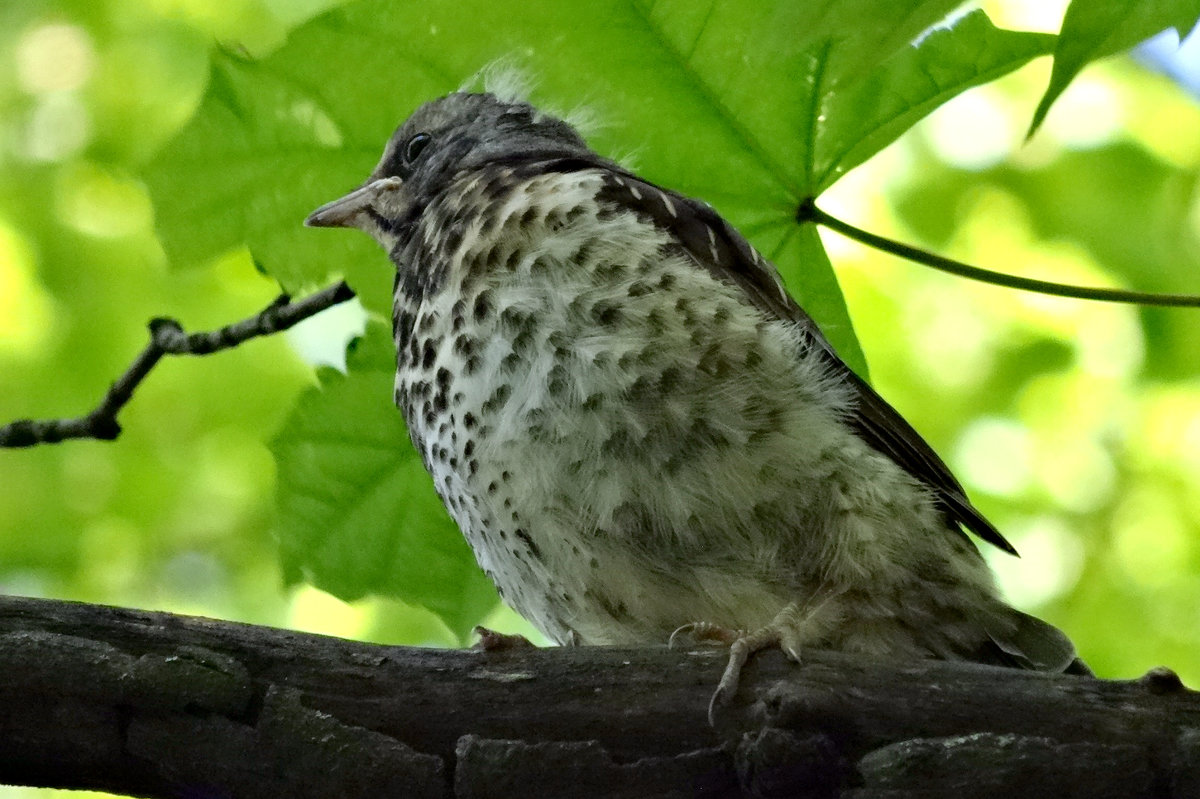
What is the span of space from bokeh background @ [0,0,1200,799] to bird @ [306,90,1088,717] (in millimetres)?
1485

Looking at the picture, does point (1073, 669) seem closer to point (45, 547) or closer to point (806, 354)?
point (806, 354)

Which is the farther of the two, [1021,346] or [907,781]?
[1021,346]

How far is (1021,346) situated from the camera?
13.1 feet

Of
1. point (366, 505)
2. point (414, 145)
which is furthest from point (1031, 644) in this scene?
point (414, 145)

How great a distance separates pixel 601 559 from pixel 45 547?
110 inches

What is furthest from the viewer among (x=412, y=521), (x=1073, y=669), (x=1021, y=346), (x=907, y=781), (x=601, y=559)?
(x=1021, y=346)

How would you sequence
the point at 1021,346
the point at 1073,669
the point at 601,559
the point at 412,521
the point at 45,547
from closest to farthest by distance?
1. the point at 601,559
2. the point at 1073,669
3. the point at 412,521
4. the point at 1021,346
5. the point at 45,547

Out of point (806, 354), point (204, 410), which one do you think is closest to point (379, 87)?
point (806, 354)

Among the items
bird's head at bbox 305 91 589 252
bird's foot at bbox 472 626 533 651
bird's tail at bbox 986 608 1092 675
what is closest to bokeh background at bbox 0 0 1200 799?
bird's head at bbox 305 91 589 252

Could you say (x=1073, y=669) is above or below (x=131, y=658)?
above

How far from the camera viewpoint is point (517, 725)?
5.19 ft

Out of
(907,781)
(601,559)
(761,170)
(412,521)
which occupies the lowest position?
(907,781)

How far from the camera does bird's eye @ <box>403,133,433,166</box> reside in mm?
2729

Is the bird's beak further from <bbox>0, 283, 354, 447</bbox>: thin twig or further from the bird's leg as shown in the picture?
the bird's leg
